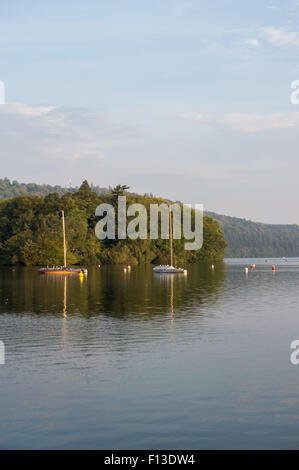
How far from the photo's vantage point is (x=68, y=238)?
416 feet

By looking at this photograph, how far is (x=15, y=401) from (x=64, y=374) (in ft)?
11.2

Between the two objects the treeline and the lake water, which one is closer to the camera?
the lake water

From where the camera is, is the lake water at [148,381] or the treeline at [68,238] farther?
the treeline at [68,238]

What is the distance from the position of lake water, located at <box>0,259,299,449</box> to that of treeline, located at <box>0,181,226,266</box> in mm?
87068

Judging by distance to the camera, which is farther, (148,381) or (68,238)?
(68,238)

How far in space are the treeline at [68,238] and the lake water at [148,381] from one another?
286ft

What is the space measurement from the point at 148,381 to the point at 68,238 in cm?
10977

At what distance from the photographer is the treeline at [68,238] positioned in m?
123

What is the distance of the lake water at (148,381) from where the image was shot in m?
13.6

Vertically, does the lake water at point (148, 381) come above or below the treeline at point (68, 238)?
below

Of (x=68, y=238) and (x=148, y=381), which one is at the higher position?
(x=68, y=238)

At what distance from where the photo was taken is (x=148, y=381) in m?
18.5

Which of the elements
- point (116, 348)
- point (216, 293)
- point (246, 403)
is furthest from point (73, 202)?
point (246, 403)

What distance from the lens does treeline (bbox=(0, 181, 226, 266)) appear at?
122688mm
